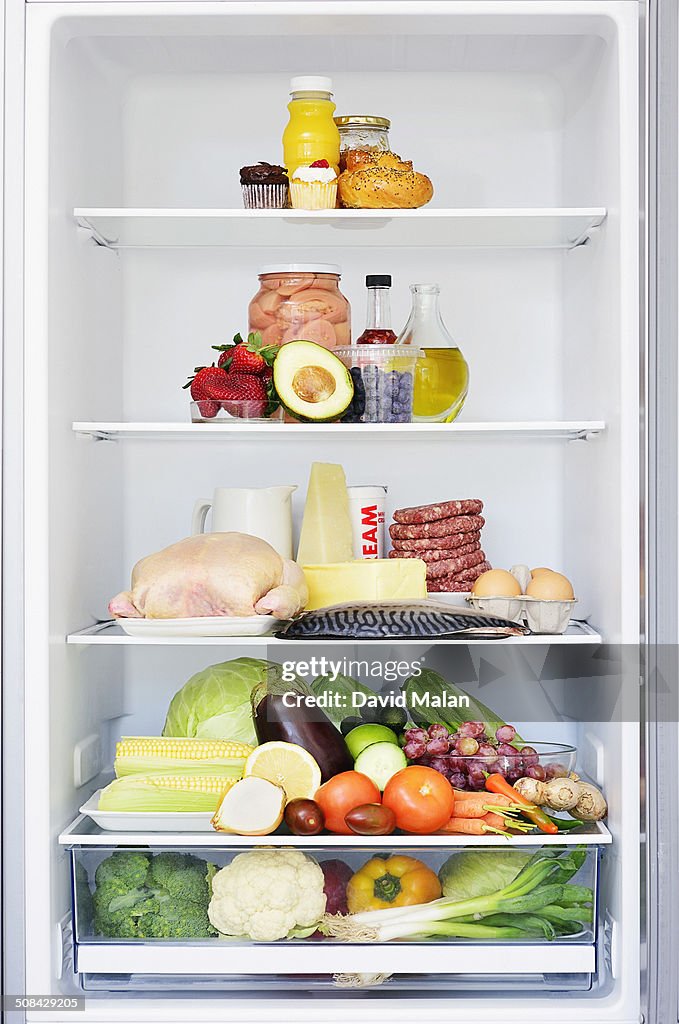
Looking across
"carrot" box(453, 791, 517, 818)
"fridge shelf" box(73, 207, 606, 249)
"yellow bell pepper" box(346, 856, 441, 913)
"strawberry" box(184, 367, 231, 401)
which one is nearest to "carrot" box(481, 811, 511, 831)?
"carrot" box(453, 791, 517, 818)

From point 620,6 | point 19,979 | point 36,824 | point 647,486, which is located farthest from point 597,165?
point 19,979

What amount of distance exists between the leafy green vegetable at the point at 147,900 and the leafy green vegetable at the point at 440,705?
0.44 m

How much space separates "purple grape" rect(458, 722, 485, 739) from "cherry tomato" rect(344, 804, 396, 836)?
195 mm

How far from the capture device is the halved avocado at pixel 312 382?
5.52 feet

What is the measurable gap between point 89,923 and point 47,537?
0.56 metres

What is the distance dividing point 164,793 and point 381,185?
3.18ft

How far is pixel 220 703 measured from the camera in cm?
177

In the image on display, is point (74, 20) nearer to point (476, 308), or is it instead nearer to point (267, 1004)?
point (476, 308)

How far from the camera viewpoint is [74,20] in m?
1.60

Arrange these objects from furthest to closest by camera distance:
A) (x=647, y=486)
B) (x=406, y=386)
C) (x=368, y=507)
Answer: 1. (x=368, y=507)
2. (x=406, y=386)
3. (x=647, y=486)

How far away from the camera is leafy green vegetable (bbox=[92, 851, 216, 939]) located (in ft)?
5.22

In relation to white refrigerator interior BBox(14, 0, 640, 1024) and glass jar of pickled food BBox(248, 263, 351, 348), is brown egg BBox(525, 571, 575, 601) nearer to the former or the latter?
white refrigerator interior BBox(14, 0, 640, 1024)

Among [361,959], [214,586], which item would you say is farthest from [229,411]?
[361,959]

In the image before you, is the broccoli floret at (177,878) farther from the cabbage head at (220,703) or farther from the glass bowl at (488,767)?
the glass bowl at (488,767)
